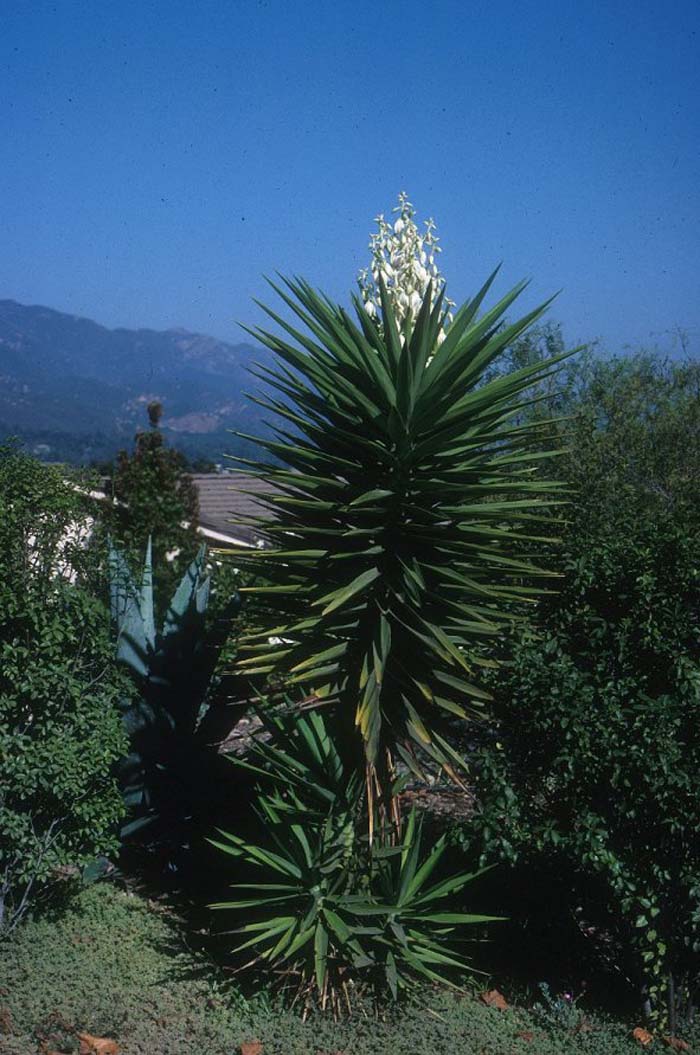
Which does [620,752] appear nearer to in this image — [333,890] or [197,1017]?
[333,890]

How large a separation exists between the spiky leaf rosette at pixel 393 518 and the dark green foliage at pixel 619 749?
31 centimetres

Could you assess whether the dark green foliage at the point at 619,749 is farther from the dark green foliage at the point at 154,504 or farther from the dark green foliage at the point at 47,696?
the dark green foliage at the point at 154,504

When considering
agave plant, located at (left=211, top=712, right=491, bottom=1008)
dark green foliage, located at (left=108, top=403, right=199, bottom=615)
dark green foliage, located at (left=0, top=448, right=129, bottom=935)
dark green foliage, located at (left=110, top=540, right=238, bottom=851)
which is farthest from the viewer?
dark green foliage, located at (left=108, top=403, right=199, bottom=615)

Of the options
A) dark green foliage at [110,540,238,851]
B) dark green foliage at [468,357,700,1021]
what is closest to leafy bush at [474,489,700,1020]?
dark green foliage at [468,357,700,1021]

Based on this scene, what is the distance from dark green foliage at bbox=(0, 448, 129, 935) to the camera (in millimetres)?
5605

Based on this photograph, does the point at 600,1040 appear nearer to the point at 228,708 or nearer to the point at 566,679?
the point at 566,679

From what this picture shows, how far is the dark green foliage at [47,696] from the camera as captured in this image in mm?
5605

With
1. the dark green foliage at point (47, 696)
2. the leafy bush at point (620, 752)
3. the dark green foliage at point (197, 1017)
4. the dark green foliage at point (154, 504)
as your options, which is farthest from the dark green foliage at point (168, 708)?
the dark green foliage at point (154, 504)

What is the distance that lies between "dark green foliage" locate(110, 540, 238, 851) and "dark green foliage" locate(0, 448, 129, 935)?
86 cm

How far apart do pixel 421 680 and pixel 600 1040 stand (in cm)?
205

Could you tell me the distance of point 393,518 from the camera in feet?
18.2

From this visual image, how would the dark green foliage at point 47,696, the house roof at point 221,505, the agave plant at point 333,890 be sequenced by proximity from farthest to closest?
1. the house roof at point 221,505
2. the dark green foliage at point 47,696
3. the agave plant at point 333,890

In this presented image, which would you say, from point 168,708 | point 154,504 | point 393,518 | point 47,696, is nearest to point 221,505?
point 154,504

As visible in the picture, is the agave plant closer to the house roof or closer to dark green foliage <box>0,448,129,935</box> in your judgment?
dark green foliage <box>0,448,129,935</box>
